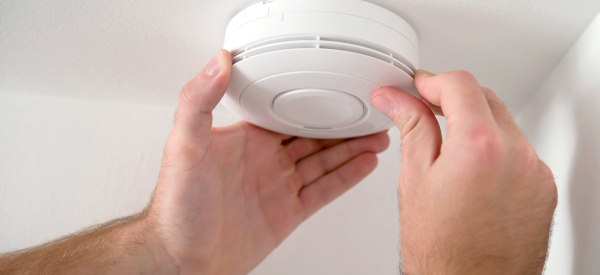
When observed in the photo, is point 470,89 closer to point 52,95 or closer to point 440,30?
point 440,30

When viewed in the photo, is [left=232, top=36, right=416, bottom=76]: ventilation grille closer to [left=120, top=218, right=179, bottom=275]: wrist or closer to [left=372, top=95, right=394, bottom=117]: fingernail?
[left=372, top=95, right=394, bottom=117]: fingernail

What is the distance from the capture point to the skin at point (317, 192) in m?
0.45

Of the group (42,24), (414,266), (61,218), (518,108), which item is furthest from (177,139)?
(518,108)

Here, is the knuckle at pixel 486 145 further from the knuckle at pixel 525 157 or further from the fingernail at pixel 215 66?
the fingernail at pixel 215 66

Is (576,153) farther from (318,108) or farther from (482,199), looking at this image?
(318,108)

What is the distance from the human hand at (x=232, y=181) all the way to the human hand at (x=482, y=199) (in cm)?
36

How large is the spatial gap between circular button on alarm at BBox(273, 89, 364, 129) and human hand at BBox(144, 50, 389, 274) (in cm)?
14

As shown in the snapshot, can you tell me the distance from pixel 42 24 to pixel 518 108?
3.61ft

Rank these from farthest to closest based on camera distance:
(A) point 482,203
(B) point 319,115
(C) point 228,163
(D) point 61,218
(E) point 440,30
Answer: (D) point 61,218, (C) point 228,163, (B) point 319,115, (E) point 440,30, (A) point 482,203

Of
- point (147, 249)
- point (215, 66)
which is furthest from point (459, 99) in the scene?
point (147, 249)

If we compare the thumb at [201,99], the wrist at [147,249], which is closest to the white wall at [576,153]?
the thumb at [201,99]

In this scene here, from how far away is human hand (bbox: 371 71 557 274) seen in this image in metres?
0.44

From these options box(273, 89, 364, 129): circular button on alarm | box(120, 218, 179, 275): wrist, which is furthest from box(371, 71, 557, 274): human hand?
box(120, 218, 179, 275): wrist

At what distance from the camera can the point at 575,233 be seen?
54cm
